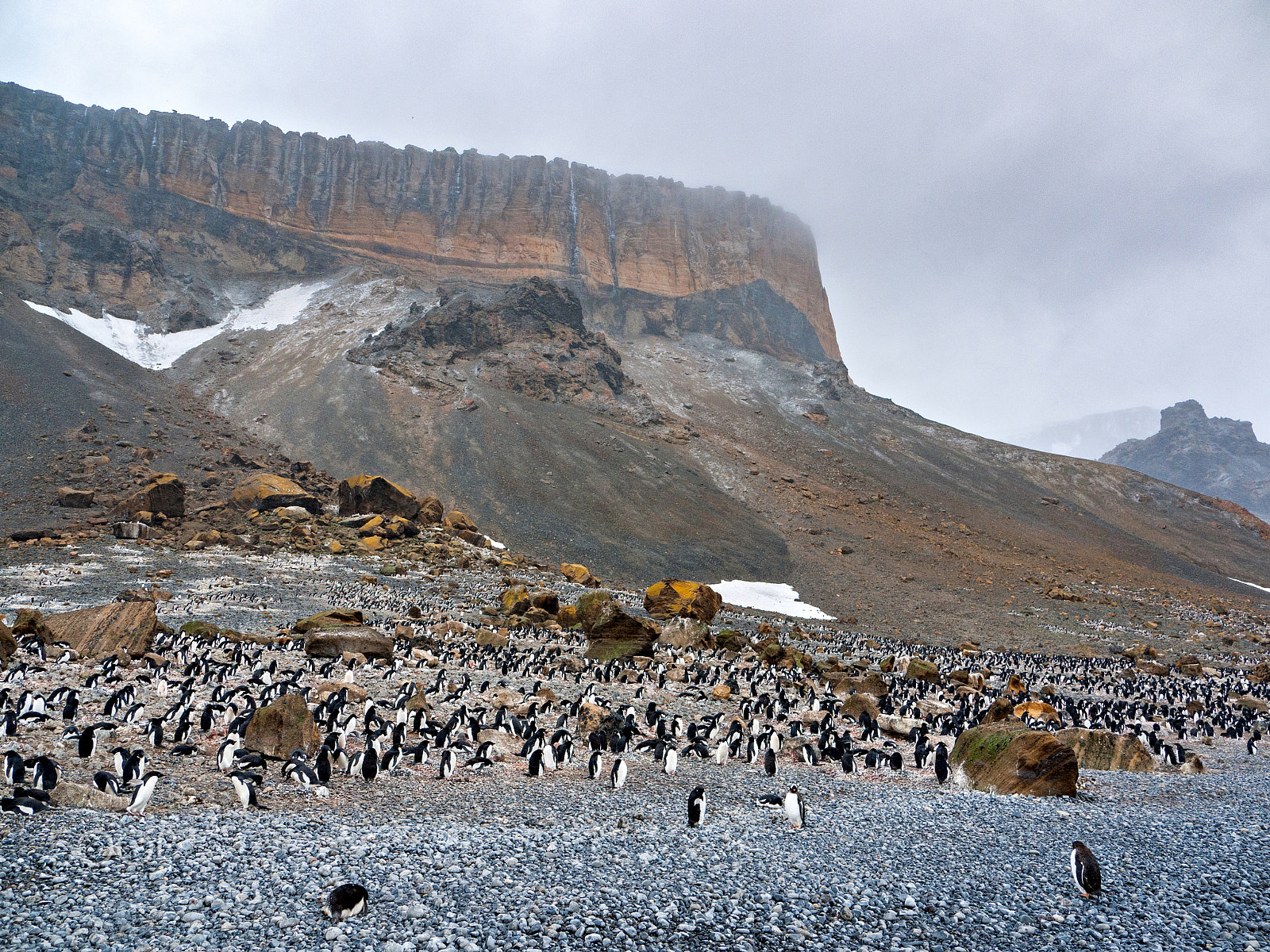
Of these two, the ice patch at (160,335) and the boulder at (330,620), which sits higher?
the ice patch at (160,335)

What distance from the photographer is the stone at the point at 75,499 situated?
112 ft

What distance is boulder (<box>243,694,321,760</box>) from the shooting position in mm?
9000

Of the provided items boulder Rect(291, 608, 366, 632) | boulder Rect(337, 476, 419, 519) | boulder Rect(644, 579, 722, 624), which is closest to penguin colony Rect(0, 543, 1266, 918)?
boulder Rect(291, 608, 366, 632)

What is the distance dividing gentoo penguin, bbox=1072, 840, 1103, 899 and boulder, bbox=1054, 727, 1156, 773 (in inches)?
241

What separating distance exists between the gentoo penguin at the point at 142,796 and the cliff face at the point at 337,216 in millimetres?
85954

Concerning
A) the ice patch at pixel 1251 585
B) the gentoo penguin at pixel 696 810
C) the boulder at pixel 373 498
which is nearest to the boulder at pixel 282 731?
the gentoo penguin at pixel 696 810

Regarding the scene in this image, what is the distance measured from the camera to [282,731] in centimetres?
907

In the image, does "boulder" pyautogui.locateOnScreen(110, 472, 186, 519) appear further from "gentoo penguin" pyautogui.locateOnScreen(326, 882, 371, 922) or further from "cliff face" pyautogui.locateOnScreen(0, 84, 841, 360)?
"cliff face" pyautogui.locateOnScreen(0, 84, 841, 360)

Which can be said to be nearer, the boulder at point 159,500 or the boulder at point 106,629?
the boulder at point 106,629

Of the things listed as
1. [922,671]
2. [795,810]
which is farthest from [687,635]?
[795,810]

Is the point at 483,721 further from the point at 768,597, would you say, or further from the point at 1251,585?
the point at 1251,585

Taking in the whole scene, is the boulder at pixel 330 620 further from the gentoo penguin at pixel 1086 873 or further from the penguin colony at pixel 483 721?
the gentoo penguin at pixel 1086 873

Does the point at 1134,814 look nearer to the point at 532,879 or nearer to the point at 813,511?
the point at 532,879

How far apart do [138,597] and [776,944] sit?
22.3 m
